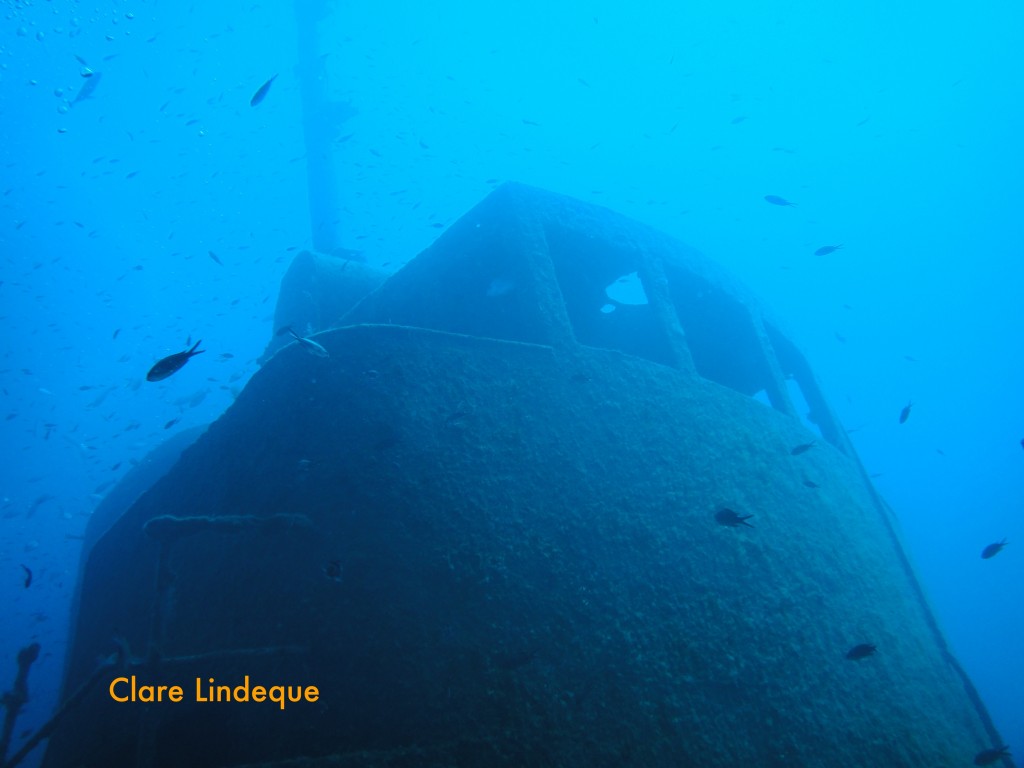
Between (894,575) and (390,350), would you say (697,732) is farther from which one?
(894,575)

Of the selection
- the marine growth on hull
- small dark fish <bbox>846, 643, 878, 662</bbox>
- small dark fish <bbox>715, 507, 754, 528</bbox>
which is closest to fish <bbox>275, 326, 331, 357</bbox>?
the marine growth on hull

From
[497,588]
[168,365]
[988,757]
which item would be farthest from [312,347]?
[988,757]

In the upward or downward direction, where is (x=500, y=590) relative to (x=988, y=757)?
upward

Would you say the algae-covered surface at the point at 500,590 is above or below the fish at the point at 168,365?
below

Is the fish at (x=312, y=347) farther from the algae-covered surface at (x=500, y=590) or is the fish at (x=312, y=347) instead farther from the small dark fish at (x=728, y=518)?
the small dark fish at (x=728, y=518)

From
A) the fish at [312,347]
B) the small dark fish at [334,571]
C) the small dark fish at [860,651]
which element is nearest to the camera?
the small dark fish at [334,571]

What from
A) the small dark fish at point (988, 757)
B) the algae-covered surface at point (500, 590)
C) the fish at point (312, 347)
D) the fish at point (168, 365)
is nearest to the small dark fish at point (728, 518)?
the algae-covered surface at point (500, 590)

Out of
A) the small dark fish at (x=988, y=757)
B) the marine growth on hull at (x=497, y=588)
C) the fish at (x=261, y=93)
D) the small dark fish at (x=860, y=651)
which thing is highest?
the fish at (x=261, y=93)

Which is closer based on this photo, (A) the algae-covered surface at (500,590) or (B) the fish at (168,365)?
(A) the algae-covered surface at (500,590)

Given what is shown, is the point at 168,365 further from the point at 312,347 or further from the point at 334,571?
the point at 334,571

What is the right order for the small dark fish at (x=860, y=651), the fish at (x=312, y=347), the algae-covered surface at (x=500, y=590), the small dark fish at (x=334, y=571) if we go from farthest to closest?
the fish at (x=312, y=347) < the small dark fish at (x=860, y=651) < the small dark fish at (x=334, y=571) < the algae-covered surface at (x=500, y=590)

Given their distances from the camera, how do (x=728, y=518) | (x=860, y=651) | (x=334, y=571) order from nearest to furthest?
(x=334, y=571)
(x=860, y=651)
(x=728, y=518)

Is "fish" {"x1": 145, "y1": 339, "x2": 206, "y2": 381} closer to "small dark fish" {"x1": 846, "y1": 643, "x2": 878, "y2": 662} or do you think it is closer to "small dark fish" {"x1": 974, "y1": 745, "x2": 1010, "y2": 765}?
"small dark fish" {"x1": 846, "y1": 643, "x2": 878, "y2": 662}

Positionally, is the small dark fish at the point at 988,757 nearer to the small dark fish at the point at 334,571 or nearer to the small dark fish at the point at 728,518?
the small dark fish at the point at 728,518
